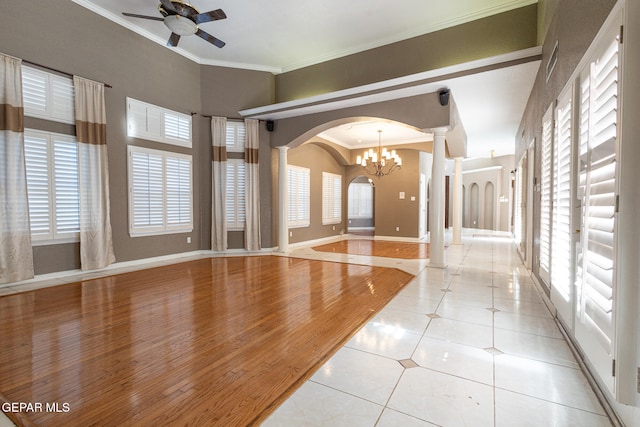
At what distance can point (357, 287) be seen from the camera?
4.11 metres

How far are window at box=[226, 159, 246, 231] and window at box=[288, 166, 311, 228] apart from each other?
164 centimetres

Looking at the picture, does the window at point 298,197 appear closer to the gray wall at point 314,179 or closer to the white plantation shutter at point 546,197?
the gray wall at point 314,179

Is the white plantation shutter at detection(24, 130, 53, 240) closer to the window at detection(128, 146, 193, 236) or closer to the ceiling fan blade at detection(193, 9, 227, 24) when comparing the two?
the window at detection(128, 146, 193, 236)

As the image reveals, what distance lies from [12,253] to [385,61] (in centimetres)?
635

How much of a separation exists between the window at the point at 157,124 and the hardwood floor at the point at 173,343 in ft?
8.74

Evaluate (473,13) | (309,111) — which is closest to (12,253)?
(309,111)

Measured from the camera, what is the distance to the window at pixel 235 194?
6691mm

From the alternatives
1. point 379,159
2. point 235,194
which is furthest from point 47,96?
point 379,159

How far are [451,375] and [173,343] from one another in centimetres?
213

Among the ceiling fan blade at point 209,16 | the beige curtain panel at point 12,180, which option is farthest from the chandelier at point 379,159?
the beige curtain panel at point 12,180

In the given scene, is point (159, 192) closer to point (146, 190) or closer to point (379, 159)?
point (146, 190)

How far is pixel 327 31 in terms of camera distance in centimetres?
525

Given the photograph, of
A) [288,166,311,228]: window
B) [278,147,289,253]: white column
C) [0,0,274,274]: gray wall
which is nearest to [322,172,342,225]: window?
[288,166,311,228]: window

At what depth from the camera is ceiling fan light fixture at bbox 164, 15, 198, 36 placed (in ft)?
13.2
